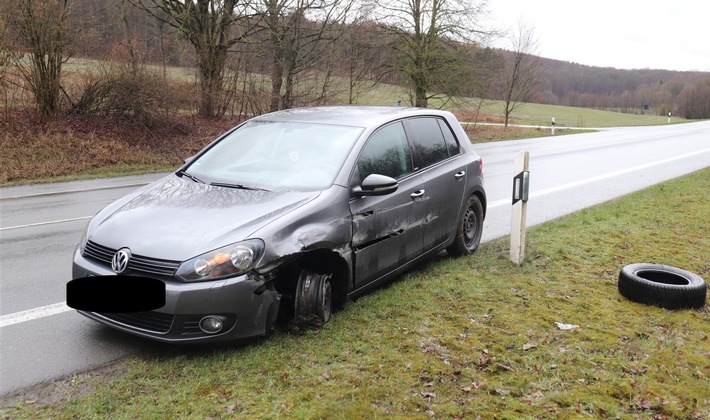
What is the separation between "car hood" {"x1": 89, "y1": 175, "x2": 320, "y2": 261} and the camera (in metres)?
3.80

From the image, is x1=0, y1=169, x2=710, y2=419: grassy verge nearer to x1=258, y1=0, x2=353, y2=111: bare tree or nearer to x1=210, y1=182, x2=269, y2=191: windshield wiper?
x1=210, y1=182, x2=269, y2=191: windshield wiper

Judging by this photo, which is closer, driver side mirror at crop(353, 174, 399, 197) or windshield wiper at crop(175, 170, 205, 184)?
driver side mirror at crop(353, 174, 399, 197)

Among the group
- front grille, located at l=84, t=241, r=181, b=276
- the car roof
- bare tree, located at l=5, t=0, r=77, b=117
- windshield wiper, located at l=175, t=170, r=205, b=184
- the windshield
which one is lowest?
front grille, located at l=84, t=241, r=181, b=276

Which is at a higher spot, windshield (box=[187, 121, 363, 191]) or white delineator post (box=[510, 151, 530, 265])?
windshield (box=[187, 121, 363, 191])

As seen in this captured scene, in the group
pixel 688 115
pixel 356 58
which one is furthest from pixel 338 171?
pixel 688 115

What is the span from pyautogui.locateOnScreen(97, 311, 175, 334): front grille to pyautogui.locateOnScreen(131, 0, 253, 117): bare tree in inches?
771

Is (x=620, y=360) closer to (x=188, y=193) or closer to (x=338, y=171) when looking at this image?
(x=338, y=171)

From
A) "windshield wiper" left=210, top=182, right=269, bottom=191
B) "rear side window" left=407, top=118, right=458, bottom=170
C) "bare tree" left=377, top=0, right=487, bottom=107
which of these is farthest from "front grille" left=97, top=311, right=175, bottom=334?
"bare tree" left=377, top=0, right=487, bottom=107

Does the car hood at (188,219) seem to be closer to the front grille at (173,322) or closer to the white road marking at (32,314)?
the front grille at (173,322)

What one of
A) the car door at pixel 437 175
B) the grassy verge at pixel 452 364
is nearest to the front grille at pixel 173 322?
the grassy verge at pixel 452 364

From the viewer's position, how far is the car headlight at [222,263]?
3.69 m

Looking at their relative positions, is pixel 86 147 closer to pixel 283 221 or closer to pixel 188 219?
pixel 188 219

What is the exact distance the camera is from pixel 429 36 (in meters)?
30.0

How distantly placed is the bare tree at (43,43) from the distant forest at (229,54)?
0.03 meters
